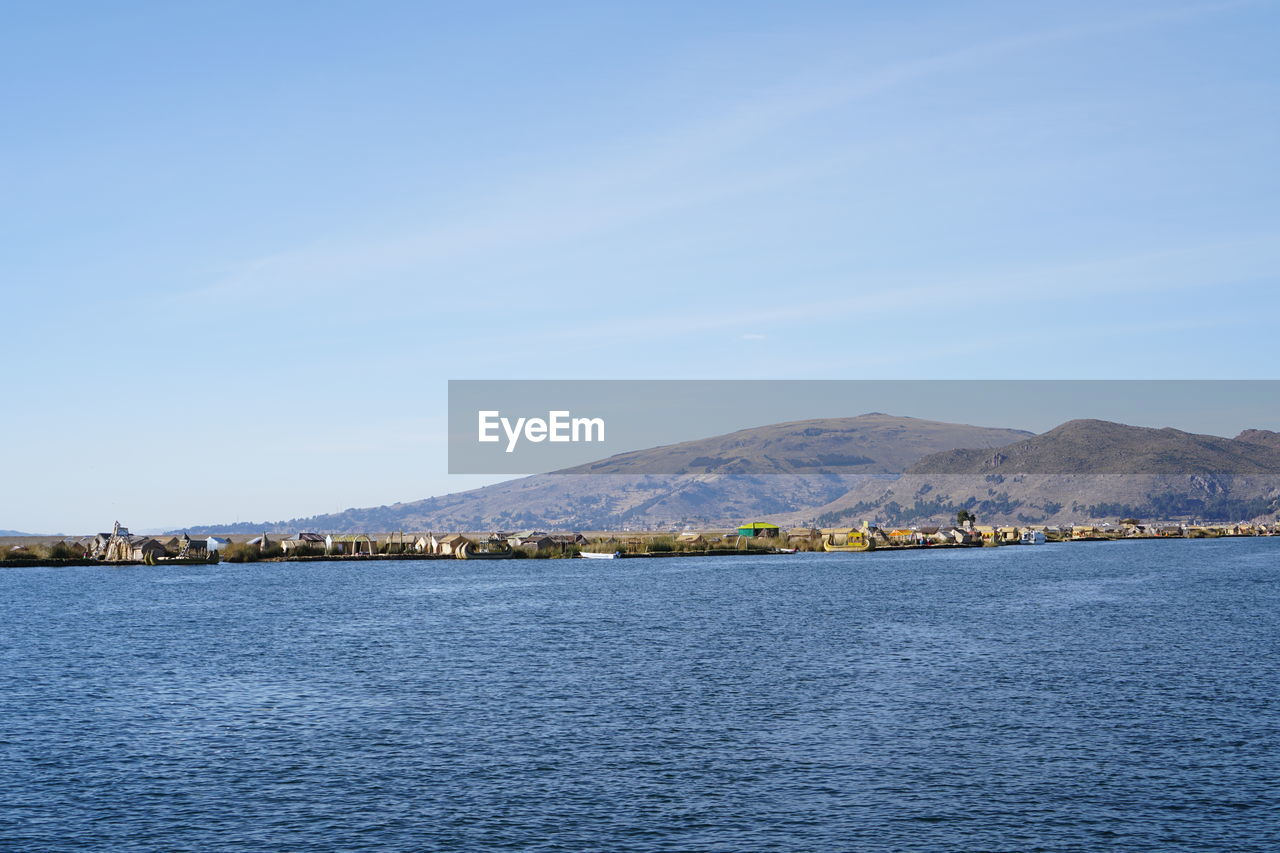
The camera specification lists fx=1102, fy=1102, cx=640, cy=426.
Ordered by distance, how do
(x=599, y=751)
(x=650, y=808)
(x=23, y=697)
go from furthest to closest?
(x=23, y=697) → (x=599, y=751) → (x=650, y=808)

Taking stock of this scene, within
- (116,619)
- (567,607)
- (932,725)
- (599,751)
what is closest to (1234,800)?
(932,725)

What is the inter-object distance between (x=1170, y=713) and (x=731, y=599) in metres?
86.3

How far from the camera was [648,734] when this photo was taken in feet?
180

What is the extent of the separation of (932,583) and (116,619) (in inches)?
4585

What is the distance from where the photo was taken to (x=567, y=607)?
433 ft

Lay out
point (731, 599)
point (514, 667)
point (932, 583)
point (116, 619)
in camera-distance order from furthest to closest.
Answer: point (932, 583) → point (731, 599) → point (116, 619) → point (514, 667)

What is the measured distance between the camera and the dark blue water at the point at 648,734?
39.6m

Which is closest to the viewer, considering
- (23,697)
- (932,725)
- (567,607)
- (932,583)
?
(932,725)

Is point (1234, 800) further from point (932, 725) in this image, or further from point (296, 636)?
point (296, 636)

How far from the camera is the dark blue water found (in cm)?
3956

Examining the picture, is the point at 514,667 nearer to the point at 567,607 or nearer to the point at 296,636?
the point at 296,636

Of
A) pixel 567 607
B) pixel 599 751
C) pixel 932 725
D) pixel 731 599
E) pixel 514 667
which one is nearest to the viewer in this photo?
pixel 599 751

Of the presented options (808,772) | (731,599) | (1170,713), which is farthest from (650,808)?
(731,599)

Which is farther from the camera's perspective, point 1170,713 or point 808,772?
point 1170,713
